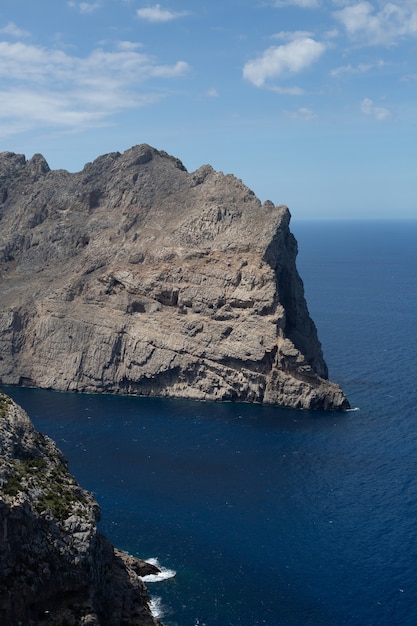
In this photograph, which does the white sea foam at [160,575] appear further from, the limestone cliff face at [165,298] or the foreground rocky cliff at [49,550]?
the limestone cliff face at [165,298]

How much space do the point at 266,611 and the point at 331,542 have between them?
14.3 metres

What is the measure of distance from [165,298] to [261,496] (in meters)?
55.5

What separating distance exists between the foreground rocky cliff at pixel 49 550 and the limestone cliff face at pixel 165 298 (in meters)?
68.8

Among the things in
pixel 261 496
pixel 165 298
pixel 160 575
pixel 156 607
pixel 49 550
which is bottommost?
pixel 156 607

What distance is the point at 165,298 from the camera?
13988 cm

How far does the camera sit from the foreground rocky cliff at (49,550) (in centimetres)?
5134

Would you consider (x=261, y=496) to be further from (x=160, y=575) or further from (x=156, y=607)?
(x=156, y=607)

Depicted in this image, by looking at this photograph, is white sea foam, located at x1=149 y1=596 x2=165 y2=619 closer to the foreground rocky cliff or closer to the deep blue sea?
the deep blue sea

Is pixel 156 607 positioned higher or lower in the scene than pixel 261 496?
lower

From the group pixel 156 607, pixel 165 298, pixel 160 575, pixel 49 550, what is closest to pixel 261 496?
pixel 160 575

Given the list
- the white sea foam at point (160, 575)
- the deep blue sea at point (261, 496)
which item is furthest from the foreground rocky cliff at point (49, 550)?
the deep blue sea at point (261, 496)

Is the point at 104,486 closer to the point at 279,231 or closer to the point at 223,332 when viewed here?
the point at 223,332

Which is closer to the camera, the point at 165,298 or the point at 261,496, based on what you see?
the point at 261,496

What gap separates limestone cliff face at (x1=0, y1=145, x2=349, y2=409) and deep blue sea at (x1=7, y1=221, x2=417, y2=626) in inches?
→ 222
